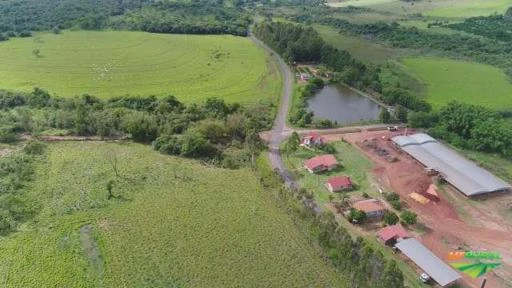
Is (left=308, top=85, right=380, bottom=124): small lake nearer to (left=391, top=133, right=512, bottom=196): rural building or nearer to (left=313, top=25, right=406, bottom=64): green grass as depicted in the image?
(left=391, top=133, right=512, bottom=196): rural building

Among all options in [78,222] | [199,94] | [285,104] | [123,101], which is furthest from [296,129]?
[78,222]

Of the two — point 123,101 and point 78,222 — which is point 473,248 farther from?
point 123,101

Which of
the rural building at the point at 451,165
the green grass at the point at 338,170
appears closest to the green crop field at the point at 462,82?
the rural building at the point at 451,165

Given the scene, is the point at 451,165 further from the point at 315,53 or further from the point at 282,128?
the point at 315,53

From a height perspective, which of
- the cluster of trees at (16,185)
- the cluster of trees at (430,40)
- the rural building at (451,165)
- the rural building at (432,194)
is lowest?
the cluster of trees at (16,185)

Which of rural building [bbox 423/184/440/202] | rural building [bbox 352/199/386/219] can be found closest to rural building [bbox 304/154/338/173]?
rural building [bbox 352/199/386/219]

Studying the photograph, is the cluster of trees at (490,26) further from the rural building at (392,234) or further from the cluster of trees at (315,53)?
the rural building at (392,234)
